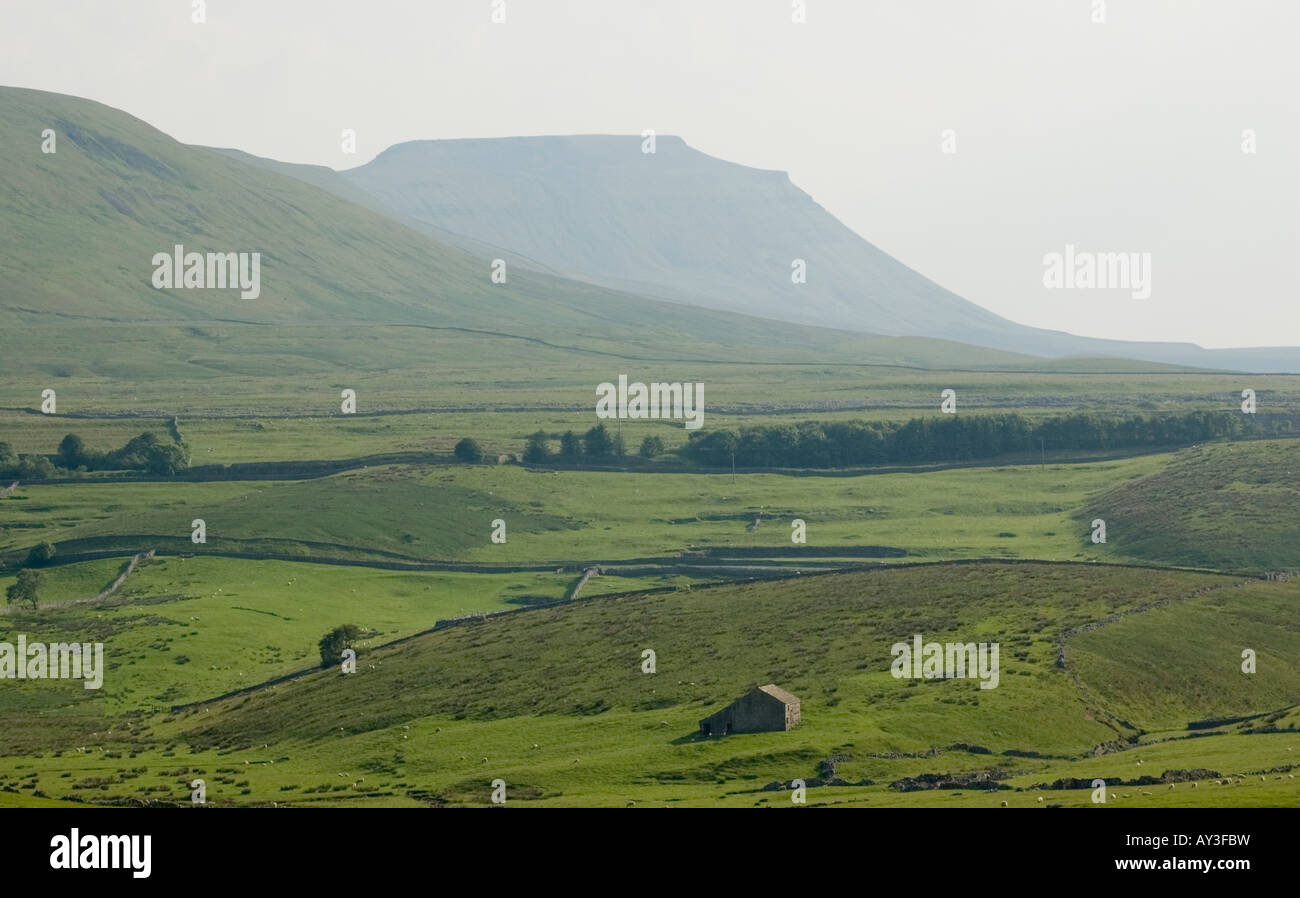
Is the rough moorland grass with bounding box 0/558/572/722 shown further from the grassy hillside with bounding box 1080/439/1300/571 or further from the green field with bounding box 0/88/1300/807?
the grassy hillside with bounding box 1080/439/1300/571

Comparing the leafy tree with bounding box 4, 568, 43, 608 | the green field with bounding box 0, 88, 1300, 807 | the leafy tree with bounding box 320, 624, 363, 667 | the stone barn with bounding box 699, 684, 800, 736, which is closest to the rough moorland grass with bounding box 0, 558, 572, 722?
the green field with bounding box 0, 88, 1300, 807

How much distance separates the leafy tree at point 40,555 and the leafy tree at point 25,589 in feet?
42.9

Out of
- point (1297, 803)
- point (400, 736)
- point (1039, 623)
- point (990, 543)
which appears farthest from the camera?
point (990, 543)

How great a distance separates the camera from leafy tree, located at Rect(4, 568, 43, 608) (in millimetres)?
142500

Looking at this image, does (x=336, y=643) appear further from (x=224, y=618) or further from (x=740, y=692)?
(x=740, y=692)

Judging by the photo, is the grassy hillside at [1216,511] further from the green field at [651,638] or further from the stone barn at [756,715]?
the stone barn at [756,715]

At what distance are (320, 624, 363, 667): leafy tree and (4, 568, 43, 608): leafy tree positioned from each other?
34.6 m

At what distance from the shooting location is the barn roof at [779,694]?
8344cm

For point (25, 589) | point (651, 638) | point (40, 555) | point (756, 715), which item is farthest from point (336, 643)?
point (40, 555)
